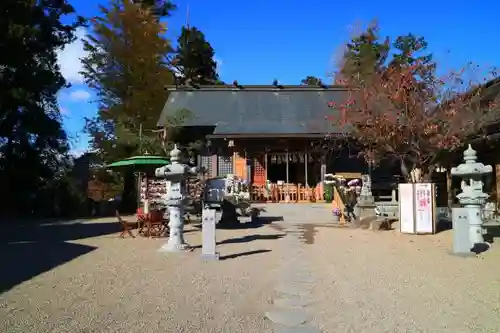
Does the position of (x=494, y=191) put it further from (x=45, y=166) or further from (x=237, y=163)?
(x=45, y=166)

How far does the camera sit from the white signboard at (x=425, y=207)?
1284 centimetres

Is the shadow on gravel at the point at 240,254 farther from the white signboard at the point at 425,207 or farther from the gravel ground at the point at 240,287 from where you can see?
the white signboard at the point at 425,207

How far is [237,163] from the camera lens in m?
24.7

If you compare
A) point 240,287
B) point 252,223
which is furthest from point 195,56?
point 240,287

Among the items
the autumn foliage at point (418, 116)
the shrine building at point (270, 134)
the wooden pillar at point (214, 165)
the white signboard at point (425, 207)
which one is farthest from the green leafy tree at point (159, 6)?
the white signboard at point (425, 207)

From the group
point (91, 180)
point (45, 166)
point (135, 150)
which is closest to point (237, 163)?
point (135, 150)

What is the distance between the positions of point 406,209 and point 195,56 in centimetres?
3430

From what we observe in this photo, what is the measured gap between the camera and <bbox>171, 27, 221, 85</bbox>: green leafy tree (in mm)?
43125

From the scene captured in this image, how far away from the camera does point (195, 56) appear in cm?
4400

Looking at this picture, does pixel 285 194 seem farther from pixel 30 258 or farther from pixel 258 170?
pixel 30 258

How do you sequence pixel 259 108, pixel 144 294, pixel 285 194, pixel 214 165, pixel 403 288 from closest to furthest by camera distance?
pixel 144 294, pixel 403 288, pixel 285 194, pixel 214 165, pixel 259 108

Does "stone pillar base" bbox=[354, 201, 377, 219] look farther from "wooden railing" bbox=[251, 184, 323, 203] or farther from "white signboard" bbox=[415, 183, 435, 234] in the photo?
"wooden railing" bbox=[251, 184, 323, 203]

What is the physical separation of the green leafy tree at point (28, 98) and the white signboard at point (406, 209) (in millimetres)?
14694

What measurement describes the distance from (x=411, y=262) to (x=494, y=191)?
438 inches
